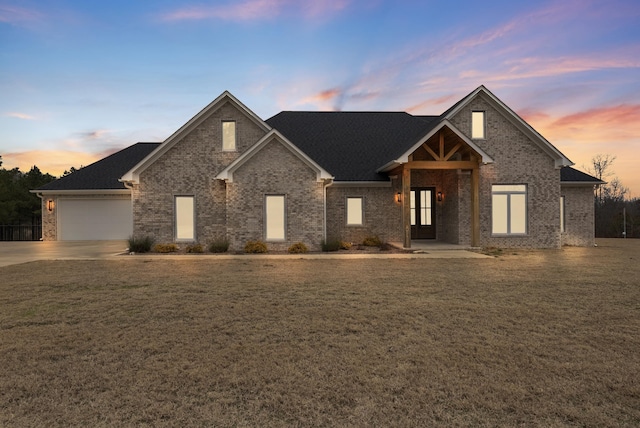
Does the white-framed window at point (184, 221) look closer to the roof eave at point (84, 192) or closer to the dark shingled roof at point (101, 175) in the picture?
the roof eave at point (84, 192)

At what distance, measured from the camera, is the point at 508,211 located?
17.9 m

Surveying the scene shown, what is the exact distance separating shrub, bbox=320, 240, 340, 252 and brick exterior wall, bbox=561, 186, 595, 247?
1220 cm

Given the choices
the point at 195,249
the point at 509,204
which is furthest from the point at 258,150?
the point at 509,204

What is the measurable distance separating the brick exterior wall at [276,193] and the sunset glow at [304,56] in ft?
13.9

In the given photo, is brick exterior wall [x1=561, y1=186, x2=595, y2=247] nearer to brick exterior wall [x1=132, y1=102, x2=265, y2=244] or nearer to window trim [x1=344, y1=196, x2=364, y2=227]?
window trim [x1=344, y1=196, x2=364, y2=227]

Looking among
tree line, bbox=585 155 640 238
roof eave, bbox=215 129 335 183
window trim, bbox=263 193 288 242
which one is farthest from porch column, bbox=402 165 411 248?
tree line, bbox=585 155 640 238

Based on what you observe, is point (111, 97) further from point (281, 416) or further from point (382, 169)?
point (281, 416)

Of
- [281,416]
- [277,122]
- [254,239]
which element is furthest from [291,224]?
[281,416]

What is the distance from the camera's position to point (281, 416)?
10.3 feet

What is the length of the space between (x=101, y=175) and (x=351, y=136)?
15669mm

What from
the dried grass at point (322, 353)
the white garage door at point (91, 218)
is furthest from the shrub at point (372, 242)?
the white garage door at point (91, 218)

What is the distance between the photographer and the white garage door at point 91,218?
23.1 metres

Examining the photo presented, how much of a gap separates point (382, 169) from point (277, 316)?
46.3ft

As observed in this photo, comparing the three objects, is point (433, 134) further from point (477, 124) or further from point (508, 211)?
point (508, 211)
